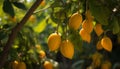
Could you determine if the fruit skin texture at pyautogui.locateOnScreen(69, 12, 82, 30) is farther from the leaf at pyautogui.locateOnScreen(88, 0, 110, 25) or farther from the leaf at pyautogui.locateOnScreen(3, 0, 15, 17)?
the leaf at pyautogui.locateOnScreen(3, 0, 15, 17)

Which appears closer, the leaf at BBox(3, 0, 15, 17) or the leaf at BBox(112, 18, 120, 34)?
the leaf at BBox(112, 18, 120, 34)

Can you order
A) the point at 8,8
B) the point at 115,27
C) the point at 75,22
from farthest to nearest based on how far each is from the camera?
the point at 8,8, the point at 115,27, the point at 75,22

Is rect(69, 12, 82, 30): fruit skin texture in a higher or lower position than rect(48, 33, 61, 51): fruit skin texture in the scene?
higher

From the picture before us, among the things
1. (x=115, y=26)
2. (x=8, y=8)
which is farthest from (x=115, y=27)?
(x=8, y=8)

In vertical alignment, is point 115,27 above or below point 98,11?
below

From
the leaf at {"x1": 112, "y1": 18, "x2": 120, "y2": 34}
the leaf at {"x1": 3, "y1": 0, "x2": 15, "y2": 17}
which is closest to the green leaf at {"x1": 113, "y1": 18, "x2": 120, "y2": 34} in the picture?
the leaf at {"x1": 112, "y1": 18, "x2": 120, "y2": 34}

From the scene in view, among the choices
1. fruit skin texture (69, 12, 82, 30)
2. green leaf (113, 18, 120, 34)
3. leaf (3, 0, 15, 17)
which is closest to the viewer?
fruit skin texture (69, 12, 82, 30)

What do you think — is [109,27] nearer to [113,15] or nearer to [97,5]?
[113,15]

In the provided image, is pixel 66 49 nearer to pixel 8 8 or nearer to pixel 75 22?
pixel 75 22

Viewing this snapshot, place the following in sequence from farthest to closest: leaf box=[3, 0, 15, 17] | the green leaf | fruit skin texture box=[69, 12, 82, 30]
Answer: leaf box=[3, 0, 15, 17] → the green leaf → fruit skin texture box=[69, 12, 82, 30]

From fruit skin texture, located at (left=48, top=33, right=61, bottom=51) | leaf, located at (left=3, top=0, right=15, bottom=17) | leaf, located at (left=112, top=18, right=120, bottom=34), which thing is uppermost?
leaf, located at (left=3, top=0, right=15, bottom=17)

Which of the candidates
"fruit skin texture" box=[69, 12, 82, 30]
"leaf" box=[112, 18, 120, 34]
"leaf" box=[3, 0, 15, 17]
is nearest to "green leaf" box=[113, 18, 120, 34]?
"leaf" box=[112, 18, 120, 34]

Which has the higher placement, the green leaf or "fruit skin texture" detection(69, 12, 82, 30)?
"fruit skin texture" detection(69, 12, 82, 30)

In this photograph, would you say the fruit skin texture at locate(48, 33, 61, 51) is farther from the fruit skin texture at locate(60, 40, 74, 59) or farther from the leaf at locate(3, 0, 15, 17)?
the leaf at locate(3, 0, 15, 17)
